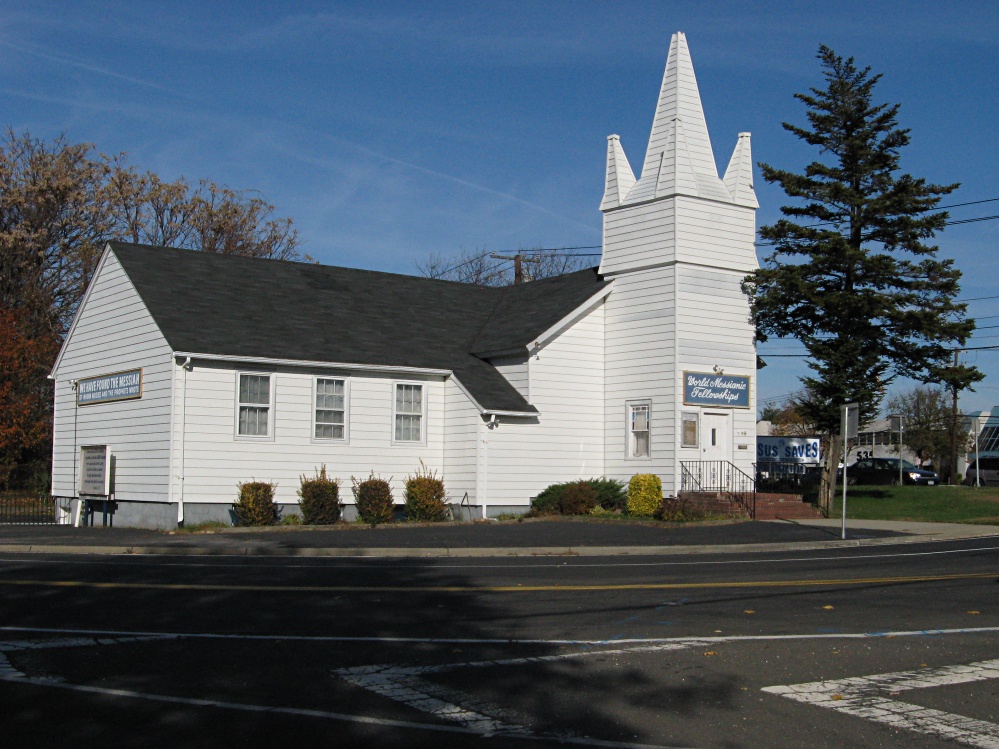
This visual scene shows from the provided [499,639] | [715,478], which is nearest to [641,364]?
[715,478]

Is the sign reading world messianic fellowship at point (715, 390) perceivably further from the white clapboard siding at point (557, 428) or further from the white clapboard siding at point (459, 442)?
the white clapboard siding at point (459, 442)

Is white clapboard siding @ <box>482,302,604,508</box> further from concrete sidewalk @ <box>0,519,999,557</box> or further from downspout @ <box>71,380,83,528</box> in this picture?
downspout @ <box>71,380,83,528</box>

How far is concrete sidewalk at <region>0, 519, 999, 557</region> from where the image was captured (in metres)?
20.5

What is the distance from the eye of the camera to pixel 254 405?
1086 inches

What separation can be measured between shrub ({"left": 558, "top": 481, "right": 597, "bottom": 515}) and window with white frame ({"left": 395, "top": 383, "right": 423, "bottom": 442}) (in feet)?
14.2

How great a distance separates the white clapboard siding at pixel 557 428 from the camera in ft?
97.5

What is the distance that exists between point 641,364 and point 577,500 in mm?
4289

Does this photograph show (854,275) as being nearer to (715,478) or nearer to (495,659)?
(715,478)

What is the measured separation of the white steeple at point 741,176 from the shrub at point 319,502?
13.8m

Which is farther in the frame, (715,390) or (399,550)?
(715,390)

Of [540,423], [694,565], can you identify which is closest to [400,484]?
[540,423]

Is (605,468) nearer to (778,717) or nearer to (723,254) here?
(723,254)

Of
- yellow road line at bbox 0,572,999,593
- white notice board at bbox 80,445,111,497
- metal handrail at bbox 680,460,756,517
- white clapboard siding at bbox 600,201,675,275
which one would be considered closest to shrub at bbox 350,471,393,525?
white notice board at bbox 80,445,111,497

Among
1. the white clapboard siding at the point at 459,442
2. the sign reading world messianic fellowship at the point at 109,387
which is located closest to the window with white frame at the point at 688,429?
the white clapboard siding at the point at 459,442
